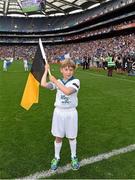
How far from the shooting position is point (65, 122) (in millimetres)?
5602

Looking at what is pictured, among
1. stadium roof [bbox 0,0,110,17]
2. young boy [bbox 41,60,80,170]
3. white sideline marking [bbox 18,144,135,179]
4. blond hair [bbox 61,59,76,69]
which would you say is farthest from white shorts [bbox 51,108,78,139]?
stadium roof [bbox 0,0,110,17]

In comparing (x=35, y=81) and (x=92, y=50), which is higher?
(x=35, y=81)

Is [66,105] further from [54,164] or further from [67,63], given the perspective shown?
[54,164]

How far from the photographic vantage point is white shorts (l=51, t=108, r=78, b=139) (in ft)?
18.3

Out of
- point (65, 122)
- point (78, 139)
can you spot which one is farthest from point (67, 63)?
point (78, 139)

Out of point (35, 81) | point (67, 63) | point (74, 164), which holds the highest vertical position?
point (67, 63)

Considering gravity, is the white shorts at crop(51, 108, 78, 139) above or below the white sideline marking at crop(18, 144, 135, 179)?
above

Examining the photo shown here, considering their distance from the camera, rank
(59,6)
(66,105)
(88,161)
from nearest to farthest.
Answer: (66,105) < (88,161) < (59,6)

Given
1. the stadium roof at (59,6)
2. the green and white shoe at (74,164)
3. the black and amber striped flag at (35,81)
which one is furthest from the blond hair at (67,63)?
the stadium roof at (59,6)

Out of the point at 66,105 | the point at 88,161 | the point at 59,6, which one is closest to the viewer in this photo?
the point at 66,105

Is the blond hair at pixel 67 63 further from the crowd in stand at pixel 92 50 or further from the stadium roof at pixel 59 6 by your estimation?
the stadium roof at pixel 59 6

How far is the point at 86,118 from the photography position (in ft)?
33.0

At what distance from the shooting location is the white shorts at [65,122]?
559 cm

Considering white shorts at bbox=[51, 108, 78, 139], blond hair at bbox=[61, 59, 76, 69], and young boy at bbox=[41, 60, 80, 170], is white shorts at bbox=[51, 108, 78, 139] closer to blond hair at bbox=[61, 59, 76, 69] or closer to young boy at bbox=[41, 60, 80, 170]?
young boy at bbox=[41, 60, 80, 170]
